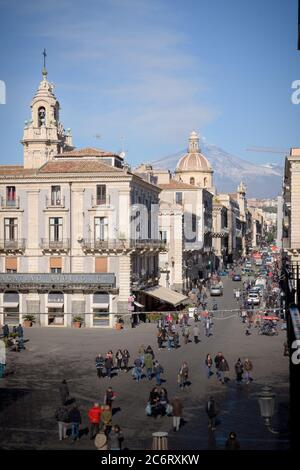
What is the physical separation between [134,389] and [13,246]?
2152 centimetres

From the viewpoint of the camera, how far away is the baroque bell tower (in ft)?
248

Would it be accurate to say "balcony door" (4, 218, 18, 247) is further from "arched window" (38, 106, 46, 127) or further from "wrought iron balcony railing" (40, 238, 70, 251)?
"arched window" (38, 106, 46, 127)

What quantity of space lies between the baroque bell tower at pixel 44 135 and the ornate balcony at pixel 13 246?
25677 mm

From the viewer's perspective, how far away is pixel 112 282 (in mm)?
45531

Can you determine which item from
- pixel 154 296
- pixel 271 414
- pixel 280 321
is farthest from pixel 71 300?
pixel 271 414

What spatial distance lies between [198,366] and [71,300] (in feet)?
49.6

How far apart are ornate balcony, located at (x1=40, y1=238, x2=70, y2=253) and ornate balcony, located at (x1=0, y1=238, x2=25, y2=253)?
4.14 feet

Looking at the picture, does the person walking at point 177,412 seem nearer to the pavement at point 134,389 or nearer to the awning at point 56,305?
the pavement at point 134,389

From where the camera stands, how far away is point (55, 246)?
47.0 m

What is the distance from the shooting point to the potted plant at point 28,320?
4562 centimetres

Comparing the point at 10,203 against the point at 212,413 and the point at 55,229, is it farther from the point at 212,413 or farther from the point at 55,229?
the point at 212,413

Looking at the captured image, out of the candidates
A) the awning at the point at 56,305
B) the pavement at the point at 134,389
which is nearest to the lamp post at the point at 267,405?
the pavement at the point at 134,389

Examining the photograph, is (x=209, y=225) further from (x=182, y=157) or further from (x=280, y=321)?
(x=280, y=321)

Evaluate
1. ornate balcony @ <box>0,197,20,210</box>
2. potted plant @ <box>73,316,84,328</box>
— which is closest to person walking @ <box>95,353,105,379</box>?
potted plant @ <box>73,316,84,328</box>
